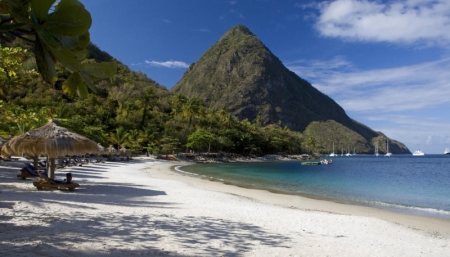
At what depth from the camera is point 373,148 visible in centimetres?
16462

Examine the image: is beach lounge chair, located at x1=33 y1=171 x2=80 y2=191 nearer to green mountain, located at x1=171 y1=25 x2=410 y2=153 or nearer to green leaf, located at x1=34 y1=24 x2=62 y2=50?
green leaf, located at x1=34 y1=24 x2=62 y2=50

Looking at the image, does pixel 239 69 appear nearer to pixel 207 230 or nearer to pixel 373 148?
pixel 373 148

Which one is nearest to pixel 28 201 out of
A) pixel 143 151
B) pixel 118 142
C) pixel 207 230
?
pixel 207 230

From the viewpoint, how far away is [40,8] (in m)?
1.57

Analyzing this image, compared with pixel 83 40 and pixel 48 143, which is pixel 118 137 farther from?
pixel 83 40

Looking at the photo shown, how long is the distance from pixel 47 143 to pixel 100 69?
9.01 m

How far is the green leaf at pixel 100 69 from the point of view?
2.05m

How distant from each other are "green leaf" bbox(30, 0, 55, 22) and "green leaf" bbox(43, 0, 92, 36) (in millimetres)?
31

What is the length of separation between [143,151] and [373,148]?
148 m

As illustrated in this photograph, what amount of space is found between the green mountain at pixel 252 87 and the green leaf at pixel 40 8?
132 metres

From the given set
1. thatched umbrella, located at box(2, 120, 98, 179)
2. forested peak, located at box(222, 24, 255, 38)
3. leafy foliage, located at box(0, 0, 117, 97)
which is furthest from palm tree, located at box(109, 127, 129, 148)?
forested peak, located at box(222, 24, 255, 38)

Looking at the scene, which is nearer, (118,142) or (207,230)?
(207,230)

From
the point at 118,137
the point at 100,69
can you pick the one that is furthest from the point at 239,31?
the point at 100,69

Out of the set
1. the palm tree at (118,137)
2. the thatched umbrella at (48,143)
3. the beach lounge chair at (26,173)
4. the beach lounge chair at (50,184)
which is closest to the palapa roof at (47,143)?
the thatched umbrella at (48,143)
